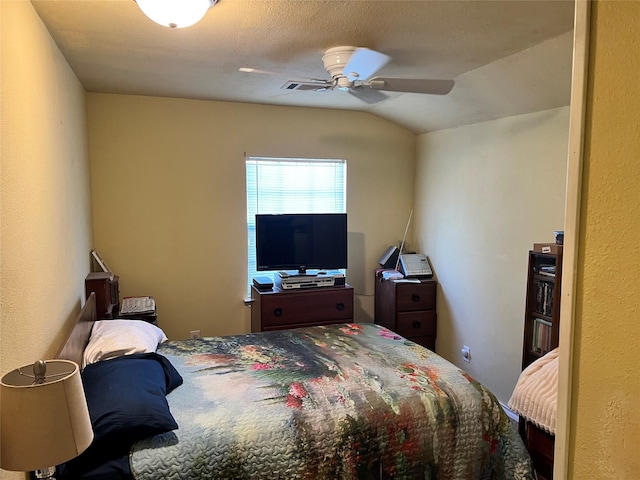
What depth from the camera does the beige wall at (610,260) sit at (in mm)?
796

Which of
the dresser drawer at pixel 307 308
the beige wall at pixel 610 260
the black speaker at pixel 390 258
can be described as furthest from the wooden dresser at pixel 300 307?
the beige wall at pixel 610 260

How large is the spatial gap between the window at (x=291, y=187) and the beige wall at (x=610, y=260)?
3518 mm

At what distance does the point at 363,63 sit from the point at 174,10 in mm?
987

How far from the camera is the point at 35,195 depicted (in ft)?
6.11

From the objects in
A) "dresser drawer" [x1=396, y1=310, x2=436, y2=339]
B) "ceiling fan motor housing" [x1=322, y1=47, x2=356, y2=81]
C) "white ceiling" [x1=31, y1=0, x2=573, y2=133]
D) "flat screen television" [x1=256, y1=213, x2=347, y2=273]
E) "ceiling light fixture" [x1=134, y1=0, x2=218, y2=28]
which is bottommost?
"dresser drawer" [x1=396, y1=310, x2=436, y2=339]

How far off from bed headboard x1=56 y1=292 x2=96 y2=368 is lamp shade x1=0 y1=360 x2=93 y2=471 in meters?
0.90

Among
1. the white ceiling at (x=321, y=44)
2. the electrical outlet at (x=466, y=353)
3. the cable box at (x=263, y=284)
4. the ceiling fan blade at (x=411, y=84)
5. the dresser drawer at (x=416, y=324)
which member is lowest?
the electrical outlet at (x=466, y=353)

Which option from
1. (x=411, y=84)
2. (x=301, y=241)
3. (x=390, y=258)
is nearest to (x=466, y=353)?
(x=390, y=258)

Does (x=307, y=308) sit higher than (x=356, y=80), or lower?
lower

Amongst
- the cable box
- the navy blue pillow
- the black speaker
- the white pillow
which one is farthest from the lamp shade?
the black speaker

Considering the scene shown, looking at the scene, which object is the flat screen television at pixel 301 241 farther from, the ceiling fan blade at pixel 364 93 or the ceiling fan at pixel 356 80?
the ceiling fan at pixel 356 80

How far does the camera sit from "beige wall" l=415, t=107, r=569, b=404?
315 centimetres

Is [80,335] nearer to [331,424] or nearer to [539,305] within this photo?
[331,424]

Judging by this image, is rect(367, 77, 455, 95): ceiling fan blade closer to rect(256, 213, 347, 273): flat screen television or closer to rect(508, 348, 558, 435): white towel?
rect(508, 348, 558, 435): white towel
